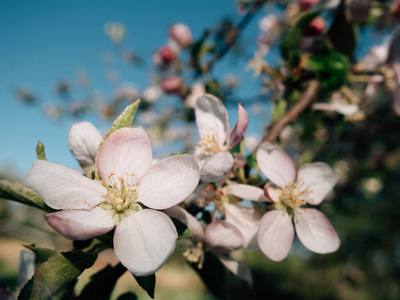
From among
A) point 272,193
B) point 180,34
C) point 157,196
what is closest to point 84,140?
point 157,196

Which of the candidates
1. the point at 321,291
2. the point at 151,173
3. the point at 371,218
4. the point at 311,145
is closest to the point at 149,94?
the point at 311,145

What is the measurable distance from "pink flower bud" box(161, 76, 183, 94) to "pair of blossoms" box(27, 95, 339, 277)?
1.09 m

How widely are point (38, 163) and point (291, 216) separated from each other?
613 millimetres

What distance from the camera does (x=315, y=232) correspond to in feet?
2.39

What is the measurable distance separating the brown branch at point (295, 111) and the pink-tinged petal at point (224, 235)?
0.33 metres

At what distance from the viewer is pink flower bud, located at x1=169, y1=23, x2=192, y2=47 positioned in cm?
192

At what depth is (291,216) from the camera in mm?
720

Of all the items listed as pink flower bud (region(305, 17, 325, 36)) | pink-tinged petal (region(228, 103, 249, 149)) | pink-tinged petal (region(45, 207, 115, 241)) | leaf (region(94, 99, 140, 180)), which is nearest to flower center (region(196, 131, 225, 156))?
pink-tinged petal (region(228, 103, 249, 149))

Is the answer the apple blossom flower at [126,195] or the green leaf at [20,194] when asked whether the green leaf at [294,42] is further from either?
the green leaf at [20,194]

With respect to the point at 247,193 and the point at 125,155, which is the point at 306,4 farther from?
the point at 125,155

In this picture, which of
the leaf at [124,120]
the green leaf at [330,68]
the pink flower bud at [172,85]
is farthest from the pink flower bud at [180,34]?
the leaf at [124,120]

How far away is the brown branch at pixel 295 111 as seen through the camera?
894 mm

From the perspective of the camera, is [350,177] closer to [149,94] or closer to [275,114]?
[275,114]

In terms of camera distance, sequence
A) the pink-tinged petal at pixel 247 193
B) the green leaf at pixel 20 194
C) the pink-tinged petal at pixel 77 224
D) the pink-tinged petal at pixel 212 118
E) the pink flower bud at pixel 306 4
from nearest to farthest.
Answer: the pink-tinged petal at pixel 77 224 → the green leaf at pixel 20 194 → the pink-tinged petal at pixel 247 193 → the pink-tinged petal at pixel 212 118 → the pink flower bud at pixel 306 4
